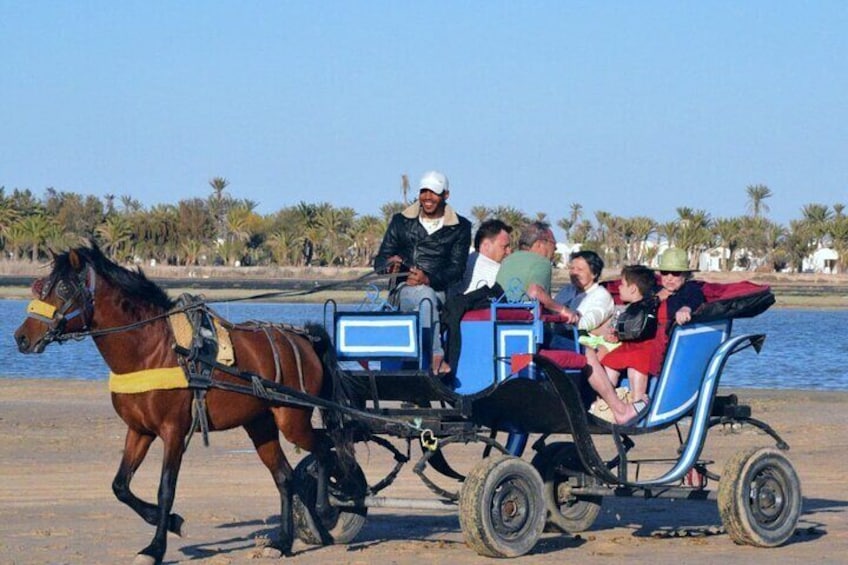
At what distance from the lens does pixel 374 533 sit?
12.2 metres

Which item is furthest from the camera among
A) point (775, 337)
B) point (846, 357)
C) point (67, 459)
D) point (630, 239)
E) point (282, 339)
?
point (630, 239)

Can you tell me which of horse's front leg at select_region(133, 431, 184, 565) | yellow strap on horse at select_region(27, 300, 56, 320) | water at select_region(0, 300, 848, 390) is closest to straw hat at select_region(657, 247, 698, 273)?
horse's front leg at select_region(133, 431, 184, 565)

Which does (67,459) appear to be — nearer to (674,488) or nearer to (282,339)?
(282,339)

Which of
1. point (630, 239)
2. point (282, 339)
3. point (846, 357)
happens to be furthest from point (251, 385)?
point (630, 239)

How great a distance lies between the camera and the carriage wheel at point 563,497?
40.5 feet

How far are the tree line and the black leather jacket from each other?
101904 millimetres

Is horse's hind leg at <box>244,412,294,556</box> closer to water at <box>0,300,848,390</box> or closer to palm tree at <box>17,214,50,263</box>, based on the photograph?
water at <box>0,300,848,390</box>

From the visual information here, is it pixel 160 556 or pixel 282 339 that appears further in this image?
pixel 282 339

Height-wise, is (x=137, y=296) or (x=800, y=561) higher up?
(x=137, y=296)

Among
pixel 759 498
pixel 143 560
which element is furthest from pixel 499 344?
pixel 143 560

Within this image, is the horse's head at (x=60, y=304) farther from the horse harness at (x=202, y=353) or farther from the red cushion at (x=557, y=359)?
the red cushion at (x=557, y=359)

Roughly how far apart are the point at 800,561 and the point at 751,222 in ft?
373

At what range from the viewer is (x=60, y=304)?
1020cm

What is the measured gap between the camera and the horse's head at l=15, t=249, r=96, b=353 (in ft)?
33.3
